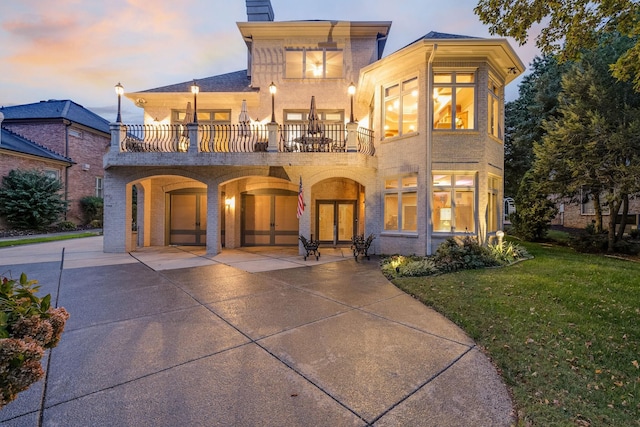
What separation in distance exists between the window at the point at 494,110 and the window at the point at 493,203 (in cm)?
185

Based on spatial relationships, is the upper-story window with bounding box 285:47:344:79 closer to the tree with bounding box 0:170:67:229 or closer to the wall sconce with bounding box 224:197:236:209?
the wall sconce with bounding box 224:197:236:209

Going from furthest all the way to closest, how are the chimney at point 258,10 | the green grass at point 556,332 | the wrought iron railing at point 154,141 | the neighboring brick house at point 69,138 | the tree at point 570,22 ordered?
the neighboring brick house at point 69,138 → the chimney at point 258,10 → the wrought iron railing at point 154,141 → the tree at point 570,22 → the green grass at point 556,332

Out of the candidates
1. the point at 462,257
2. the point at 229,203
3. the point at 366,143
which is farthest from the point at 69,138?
the point at 462,257

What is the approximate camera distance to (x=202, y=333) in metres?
4.21

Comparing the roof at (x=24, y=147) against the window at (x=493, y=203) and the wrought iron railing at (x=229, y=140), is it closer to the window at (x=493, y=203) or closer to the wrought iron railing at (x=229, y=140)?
the wrought iron railing at (x=229, y=140)

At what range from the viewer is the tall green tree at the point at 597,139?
35.6 feet

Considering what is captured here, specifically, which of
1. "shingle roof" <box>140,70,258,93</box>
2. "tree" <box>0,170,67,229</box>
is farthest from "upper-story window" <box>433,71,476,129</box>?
"tree" <box>0,170,67,229</box>

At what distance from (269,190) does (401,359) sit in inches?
468

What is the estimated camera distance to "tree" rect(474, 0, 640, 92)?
16.7 feet

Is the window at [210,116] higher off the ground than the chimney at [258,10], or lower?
→ lower

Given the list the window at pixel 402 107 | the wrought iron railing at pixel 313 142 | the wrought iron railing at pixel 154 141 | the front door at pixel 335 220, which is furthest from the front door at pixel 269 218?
the window at pixel 402 107

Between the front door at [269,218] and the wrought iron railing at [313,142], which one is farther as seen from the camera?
the front door at [269,218]

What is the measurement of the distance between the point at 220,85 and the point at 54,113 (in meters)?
17.6

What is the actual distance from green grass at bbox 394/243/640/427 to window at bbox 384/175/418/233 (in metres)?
3.43
